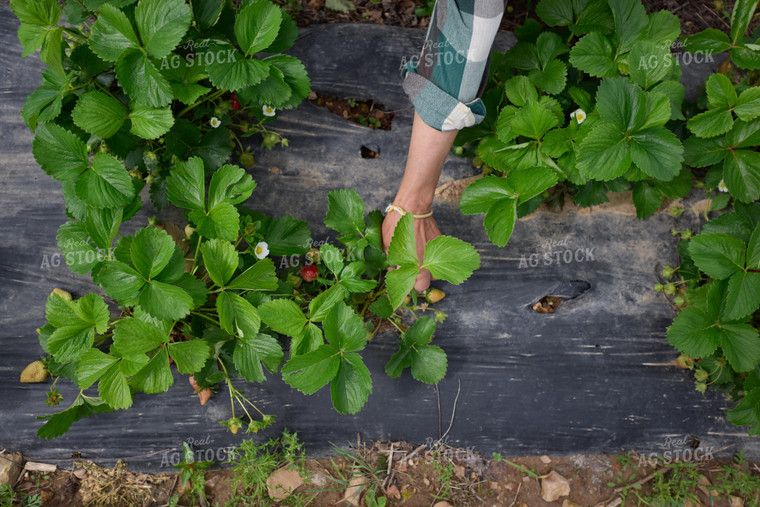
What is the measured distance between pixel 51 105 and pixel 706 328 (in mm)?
2237

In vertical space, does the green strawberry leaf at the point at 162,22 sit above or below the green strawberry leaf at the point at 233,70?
above

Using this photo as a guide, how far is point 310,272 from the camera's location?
1.80 meters

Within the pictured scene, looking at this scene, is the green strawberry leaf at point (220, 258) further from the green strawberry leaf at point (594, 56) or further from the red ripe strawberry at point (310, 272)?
the green strawberry leaf at point (594, 56)

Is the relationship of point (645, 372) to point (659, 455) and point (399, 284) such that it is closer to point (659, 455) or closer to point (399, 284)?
point (659, 455)

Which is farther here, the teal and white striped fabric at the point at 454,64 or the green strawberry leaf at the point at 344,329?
the green strawberry leaf at the point at 344,329

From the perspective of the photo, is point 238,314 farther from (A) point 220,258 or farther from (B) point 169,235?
(B) point 169,235

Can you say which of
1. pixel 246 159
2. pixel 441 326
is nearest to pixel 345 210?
pixel 246 159

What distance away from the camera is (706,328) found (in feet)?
5.60

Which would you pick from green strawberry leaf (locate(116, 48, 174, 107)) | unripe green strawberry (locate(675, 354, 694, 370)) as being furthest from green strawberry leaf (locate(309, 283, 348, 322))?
unripe green strawberry (locate(675, 354, 694, 370))

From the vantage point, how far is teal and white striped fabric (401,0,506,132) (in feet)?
4.23

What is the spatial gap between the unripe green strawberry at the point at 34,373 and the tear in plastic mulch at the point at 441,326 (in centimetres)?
4

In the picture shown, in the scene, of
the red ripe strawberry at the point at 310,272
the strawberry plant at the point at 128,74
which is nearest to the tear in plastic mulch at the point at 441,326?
the red ripe strawberry at the point at 310,272

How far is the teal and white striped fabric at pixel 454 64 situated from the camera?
129 centimetres

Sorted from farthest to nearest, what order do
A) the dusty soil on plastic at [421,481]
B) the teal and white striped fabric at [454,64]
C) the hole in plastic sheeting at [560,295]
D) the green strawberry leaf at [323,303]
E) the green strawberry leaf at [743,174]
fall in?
the hole in plastic sheeting at [560,295], the dusty soil on plastic at [421,481], the green strawberry leaf at [743,174], the green strawberry leaf at [323,303], the teal and white striped fabric at [454,64]
